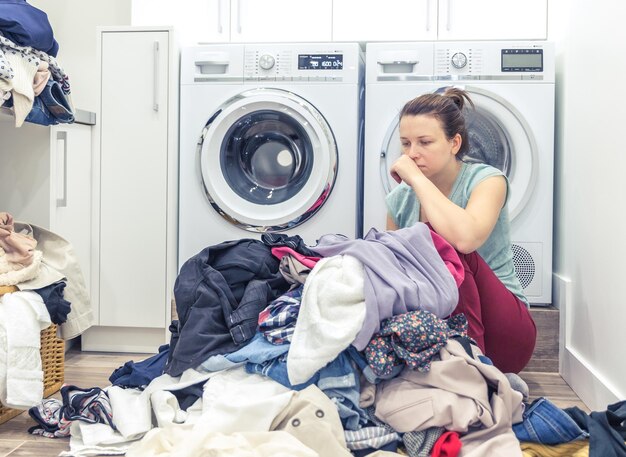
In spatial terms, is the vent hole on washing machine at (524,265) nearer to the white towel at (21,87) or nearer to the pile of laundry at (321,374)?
the pile of laundry at (321,374)

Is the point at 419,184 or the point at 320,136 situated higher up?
the point at 320,136

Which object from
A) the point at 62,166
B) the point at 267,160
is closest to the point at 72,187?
the point at 62,166

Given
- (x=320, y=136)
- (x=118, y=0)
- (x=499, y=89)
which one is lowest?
(x=320, y=136)

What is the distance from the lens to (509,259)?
1.97 meters

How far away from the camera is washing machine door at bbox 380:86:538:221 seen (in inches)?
97.1

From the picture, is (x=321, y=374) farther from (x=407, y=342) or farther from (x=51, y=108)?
(x=51, y=108)

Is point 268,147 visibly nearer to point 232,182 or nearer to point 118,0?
point 232,182

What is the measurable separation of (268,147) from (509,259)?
3.39 feet

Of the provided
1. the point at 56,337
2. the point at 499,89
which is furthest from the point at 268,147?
the point at 56,337

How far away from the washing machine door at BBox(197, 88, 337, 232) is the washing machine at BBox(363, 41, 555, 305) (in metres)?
0.18

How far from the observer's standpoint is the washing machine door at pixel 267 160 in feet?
8.32

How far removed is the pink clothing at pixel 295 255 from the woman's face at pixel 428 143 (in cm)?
43

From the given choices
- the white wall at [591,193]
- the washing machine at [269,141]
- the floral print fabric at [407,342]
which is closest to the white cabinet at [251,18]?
the washing machine at [269,141]

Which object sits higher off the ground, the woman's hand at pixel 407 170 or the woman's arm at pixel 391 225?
the woman's hand at pixel 407 170
